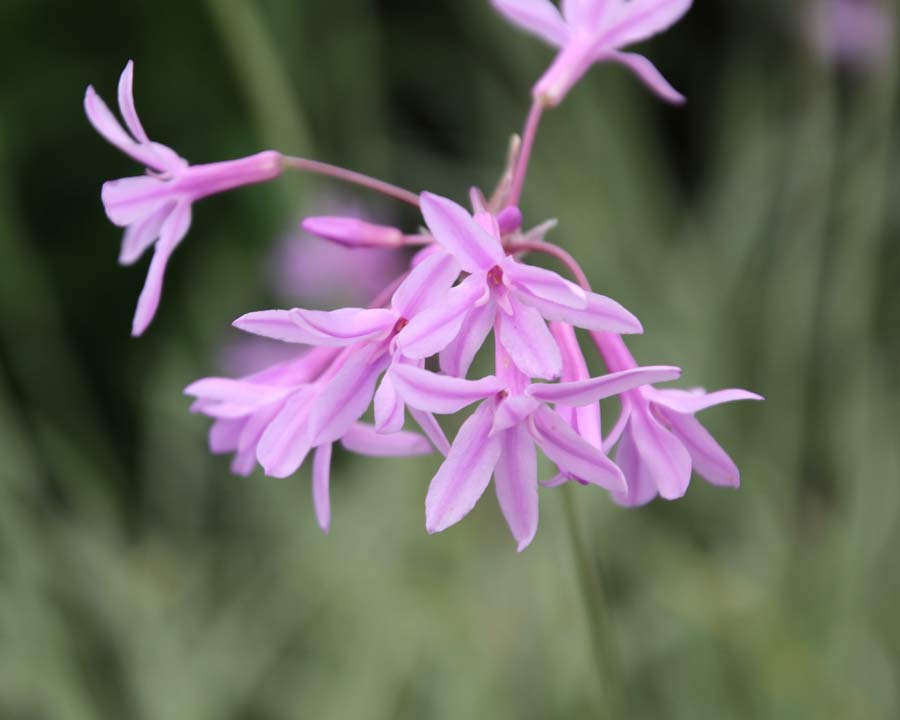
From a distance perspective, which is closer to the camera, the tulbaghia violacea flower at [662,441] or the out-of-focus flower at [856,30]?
the tulbaghia violacea flower at [662,441]

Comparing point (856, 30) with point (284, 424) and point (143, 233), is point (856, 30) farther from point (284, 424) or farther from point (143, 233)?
point (284, 424)

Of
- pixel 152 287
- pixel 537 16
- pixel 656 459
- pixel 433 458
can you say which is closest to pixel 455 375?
pixel 656 459

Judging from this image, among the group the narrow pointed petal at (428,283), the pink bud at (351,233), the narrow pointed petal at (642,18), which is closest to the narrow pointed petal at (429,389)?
the narrow pointed petal at (428,283)

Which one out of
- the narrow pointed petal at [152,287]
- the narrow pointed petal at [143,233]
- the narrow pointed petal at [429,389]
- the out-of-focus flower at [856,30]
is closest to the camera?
the narrow pointed petal at [429,389]

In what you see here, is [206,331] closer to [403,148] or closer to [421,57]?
[403,148]

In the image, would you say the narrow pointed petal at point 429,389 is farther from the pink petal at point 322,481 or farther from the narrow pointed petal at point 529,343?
the pink petal at point 322,481

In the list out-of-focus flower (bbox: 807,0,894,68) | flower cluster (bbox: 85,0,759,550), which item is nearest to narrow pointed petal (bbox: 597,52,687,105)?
flower cluster (bbox: 85,0,759,550)
